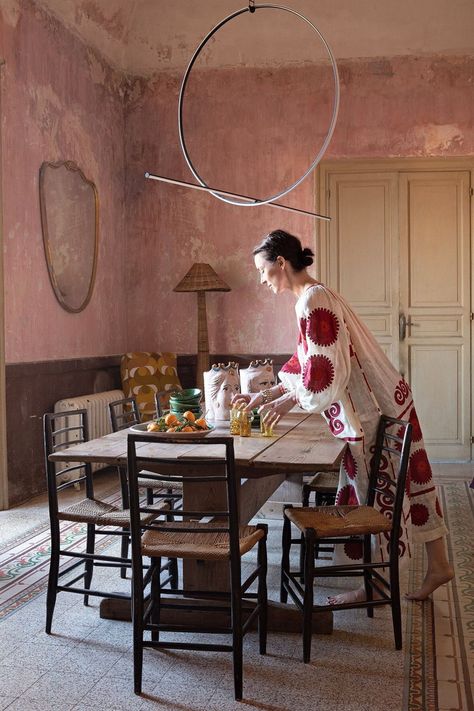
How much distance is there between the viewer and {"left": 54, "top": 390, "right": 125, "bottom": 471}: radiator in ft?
21.2

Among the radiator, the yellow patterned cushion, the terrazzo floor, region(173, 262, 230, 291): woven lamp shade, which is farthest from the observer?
region(173, 262, 230, 291): woven lamp shade

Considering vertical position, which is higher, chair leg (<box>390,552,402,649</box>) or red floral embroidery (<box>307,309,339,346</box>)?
red floral embroidery (<box>307,309,339,346</box>)

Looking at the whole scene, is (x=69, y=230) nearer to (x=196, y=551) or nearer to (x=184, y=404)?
(x=184, y=404)

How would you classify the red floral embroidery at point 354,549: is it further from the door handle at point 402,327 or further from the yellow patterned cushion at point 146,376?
the door handle at point 402,327

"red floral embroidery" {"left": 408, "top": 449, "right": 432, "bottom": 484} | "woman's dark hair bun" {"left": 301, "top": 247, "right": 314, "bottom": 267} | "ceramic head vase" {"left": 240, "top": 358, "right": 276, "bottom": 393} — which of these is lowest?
"red floral embroidery" {"left": 408, "top": 449, "right": 432, "bottom": 484}

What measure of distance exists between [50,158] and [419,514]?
4.22 m

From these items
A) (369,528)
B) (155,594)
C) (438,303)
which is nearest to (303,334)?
(369,528)

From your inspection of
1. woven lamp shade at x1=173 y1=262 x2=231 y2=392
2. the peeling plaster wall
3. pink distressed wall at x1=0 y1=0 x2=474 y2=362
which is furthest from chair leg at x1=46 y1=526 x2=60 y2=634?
woven lamp shade at x1=173 y1=262 x2=231 y2=392

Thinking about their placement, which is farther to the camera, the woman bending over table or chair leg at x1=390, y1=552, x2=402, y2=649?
the woman bending over table

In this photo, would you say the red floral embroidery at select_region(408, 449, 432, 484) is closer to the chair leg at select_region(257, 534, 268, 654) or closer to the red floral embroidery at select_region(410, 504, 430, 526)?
the red floral embroidery at select_region(410, 504, 430, 526)

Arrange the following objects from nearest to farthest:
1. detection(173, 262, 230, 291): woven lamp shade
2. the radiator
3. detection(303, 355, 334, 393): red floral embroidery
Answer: detection(303, 355, 334, 393): red floral embroidery
the radiator
detection(173, 262, 230, 291): woven lamp shade

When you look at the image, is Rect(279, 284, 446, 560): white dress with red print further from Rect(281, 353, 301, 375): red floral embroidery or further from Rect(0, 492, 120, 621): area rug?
Rect(0, 492, 120, 621): area rug

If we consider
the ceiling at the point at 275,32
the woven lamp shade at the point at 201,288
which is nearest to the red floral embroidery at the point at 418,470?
the woven lamp shade at the point at 201,288

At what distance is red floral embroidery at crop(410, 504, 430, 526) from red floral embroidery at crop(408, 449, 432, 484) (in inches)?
4.3
